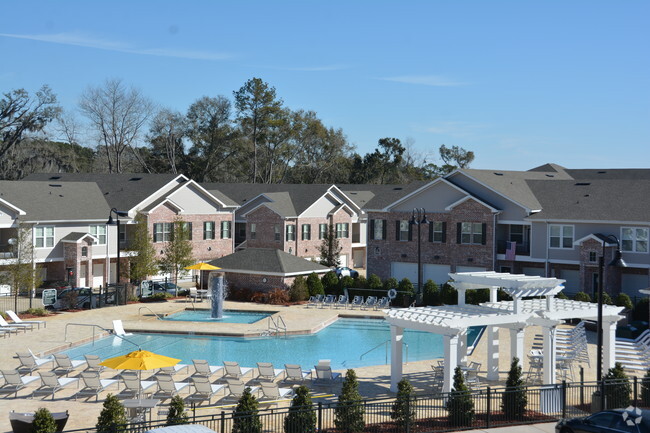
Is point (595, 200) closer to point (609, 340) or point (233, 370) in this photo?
point (609, 340)

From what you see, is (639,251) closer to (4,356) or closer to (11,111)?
(4,356)

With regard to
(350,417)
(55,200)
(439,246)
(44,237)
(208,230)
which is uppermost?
(55,200)

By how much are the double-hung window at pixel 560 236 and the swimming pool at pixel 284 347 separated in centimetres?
1100

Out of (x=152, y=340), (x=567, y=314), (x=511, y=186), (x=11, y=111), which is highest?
(x=11, y=111)

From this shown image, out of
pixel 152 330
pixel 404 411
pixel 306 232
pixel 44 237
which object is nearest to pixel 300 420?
pixel 404 411

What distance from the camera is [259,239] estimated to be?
60906 millimetres

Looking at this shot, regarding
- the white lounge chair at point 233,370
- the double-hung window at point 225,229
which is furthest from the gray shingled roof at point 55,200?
the white lounge chair at point 233,370

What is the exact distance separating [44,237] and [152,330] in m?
15.9

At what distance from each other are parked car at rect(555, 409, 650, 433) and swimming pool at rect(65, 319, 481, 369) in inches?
476

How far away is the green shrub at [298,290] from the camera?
146ft

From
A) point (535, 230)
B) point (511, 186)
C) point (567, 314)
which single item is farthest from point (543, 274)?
point (567, 314)

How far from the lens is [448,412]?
A: 19.8 meters

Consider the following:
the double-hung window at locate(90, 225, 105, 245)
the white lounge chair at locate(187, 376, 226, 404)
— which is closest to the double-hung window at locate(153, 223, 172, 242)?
the double-hung window at locate(90, 225, 105, 245)

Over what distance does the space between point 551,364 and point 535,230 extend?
76.7 ft
